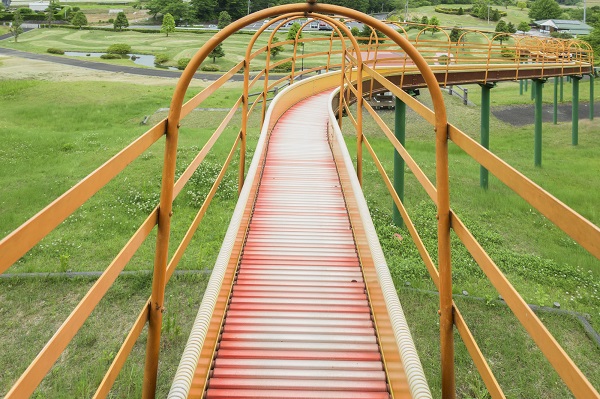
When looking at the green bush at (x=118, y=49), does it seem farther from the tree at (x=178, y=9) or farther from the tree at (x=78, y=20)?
the tree at (x=78, y=20)

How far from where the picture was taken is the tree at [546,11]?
63.0m

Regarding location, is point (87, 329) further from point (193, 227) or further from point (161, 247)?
point (161, 247)

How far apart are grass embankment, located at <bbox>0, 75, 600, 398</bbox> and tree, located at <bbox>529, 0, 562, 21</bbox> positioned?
201 feet

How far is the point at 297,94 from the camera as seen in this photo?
928 cm

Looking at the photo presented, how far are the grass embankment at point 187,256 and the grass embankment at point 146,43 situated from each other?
21.6 m

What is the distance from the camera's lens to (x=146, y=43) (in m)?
42.6

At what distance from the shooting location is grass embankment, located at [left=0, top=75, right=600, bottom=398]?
15.3 ft

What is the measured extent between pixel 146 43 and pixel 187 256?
41687 mm

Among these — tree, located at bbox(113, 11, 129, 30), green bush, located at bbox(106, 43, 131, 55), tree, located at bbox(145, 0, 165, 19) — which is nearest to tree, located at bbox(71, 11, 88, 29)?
tree, located at bbox(113, 11, 129, 30)

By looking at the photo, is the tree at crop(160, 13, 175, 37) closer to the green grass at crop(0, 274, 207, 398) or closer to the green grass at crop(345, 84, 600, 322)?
the green grass at crop(345, 84, 600, 322)

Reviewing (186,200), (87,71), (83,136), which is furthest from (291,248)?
(87,71)

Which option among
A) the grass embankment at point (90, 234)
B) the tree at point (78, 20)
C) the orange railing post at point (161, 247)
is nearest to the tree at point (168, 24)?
the tree at point (78, 20)

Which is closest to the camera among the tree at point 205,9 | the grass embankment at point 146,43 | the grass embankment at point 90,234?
the grass embankment at point 90,234

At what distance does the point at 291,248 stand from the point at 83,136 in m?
10.8
